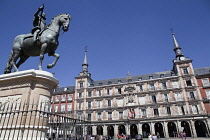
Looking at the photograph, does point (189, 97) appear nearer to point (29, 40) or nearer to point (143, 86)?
point (143, 86)

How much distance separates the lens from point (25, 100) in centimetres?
382

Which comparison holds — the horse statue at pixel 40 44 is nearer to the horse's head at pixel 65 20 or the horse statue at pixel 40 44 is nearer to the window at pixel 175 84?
the horse's head at pixel 65 20

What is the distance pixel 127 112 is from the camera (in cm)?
3186

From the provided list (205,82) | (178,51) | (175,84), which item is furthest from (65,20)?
(178,51)

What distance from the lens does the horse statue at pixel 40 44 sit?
4.79m

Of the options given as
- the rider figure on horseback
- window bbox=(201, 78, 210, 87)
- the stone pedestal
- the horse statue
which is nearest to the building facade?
window bbox=(201, 78, 210, 87)

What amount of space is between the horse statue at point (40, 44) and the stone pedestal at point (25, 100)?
0.70 meters

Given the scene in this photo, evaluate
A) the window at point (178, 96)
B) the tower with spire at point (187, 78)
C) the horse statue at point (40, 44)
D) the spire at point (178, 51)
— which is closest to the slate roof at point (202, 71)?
the tower with spire at point (187, 78)

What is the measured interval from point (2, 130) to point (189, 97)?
3293 cm

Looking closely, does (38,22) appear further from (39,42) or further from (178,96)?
(178,96)

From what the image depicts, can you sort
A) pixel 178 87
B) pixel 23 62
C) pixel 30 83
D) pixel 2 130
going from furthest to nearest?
1. pixel 178 87
2. pixel 23 62
3. pixel 30 83
4. pixel 2 130

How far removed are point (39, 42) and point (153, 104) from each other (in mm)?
30123

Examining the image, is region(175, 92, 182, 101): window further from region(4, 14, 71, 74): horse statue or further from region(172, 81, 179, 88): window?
region(4, 14, 71, 74): horse statue

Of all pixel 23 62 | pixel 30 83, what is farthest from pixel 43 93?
pixel 23 62
